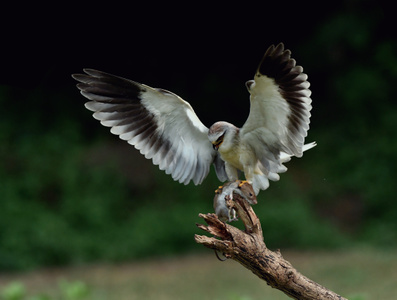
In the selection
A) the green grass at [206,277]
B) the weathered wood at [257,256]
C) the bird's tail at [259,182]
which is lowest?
the weathered wood at [257,256]

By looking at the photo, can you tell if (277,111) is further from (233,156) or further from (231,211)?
(231,211)

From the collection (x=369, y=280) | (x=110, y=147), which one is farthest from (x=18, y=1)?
(x=369, y=280)

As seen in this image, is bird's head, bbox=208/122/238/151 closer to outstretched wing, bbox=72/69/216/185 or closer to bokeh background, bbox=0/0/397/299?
outstretched wing, bbox=72/69/216/185

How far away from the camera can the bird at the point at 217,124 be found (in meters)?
3.23

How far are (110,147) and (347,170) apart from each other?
10.5 feet

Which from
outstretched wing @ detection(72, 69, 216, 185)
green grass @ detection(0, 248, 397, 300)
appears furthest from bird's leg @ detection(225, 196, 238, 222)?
Result: green grass @ detection(0, 248, 397, 300)

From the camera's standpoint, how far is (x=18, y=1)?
863 centimetres

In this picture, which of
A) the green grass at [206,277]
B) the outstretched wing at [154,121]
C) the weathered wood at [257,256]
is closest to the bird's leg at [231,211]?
the weathered wood at [257,256]

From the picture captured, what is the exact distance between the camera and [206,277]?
7020 mm

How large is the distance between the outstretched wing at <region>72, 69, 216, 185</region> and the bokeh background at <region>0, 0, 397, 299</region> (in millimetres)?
4098

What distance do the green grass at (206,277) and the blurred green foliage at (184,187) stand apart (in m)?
0.27

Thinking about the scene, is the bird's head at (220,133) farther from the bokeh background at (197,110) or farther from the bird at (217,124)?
the bokeh background at (197,110)

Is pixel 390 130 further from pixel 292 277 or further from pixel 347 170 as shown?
pixel 292 277

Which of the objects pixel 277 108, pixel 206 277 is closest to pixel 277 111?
pixel 277 108
